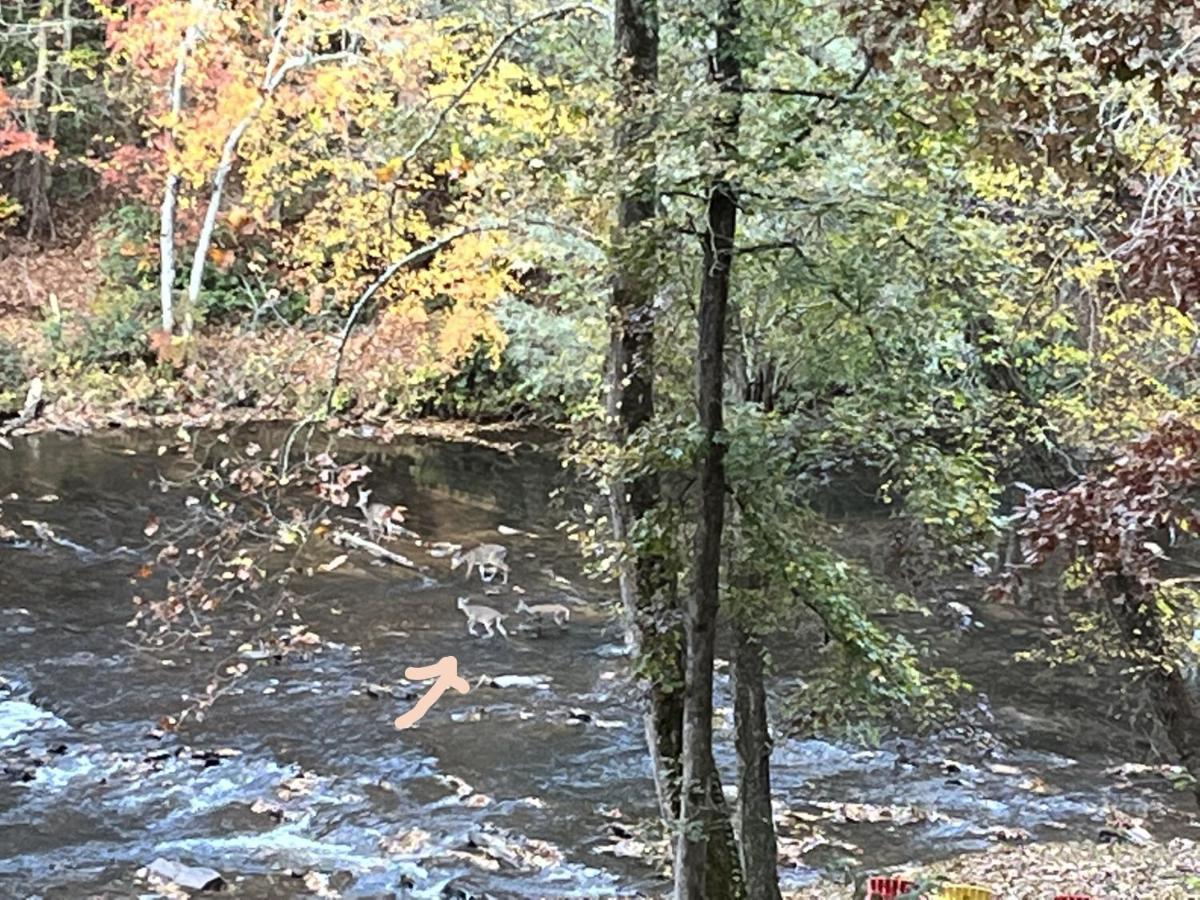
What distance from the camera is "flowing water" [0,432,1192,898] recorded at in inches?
286

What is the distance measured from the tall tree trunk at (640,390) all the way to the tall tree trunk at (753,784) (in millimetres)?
472

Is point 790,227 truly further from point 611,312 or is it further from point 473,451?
point 473,451

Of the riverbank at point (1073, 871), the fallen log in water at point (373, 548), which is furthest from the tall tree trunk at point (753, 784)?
the fallen log in water at point (373, 548)

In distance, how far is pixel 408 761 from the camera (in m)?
8.73

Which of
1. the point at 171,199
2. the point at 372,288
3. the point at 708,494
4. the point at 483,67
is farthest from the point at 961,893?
the point at 171,199

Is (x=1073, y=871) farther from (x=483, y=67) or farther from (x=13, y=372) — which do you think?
(x=13, y=372)

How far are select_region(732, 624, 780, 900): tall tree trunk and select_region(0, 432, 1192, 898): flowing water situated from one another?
89cm

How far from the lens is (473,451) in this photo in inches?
750

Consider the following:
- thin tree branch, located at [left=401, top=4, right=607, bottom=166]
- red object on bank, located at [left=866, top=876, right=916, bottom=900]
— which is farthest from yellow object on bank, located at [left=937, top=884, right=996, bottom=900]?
thin tree branch, located at [left=401, top=4, right=607, bottom=166]

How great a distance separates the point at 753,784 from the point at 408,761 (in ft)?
11.9

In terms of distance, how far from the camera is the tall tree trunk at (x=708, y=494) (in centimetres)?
419

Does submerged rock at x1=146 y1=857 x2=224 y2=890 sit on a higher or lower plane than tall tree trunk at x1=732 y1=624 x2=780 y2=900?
lower

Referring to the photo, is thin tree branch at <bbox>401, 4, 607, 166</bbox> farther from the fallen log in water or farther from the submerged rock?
the fallen log in water

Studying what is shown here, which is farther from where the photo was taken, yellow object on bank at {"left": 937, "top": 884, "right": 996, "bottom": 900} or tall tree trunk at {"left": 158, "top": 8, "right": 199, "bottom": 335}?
tall tree trunk at {"left": 158, "top": 8, "right": 199, "bottom": 335}
